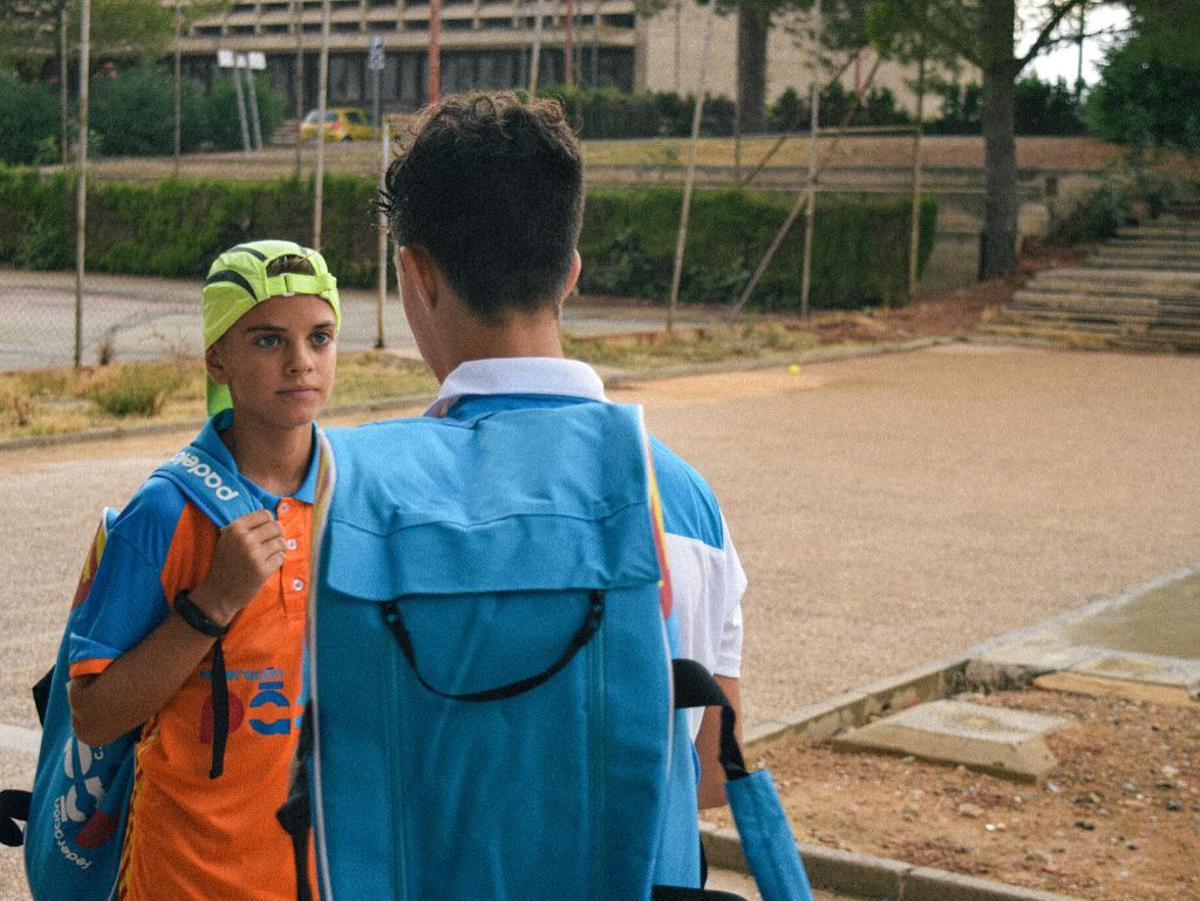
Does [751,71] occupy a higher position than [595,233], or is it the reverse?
[751,71]

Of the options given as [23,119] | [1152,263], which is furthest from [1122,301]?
[23,119]

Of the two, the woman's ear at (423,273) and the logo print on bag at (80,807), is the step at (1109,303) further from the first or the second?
the woman's ear at (423,273)

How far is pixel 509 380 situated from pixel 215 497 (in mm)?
982

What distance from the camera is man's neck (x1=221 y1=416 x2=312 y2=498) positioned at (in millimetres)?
2941

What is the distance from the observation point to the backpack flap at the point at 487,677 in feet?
5.40

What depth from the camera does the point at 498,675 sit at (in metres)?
1.65

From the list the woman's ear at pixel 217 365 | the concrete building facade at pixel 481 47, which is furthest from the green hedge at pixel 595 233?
the concrete building facade at pixel 481 47

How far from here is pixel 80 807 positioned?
2672mm

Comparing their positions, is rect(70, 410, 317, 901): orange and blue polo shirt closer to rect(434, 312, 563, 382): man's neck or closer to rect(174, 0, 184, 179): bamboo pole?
rect(434, 312, 563, 382): man's neck

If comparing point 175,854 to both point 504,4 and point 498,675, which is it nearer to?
point 498,675

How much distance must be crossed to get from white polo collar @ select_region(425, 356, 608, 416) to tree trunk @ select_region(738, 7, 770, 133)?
137ft

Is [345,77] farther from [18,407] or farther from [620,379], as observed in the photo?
[18,407]

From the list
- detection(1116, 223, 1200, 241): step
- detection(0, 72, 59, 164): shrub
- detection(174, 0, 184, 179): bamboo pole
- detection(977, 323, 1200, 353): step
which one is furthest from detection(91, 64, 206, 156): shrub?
detection(977, 323, 1200, 353): step

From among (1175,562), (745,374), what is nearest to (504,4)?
(745,374)
